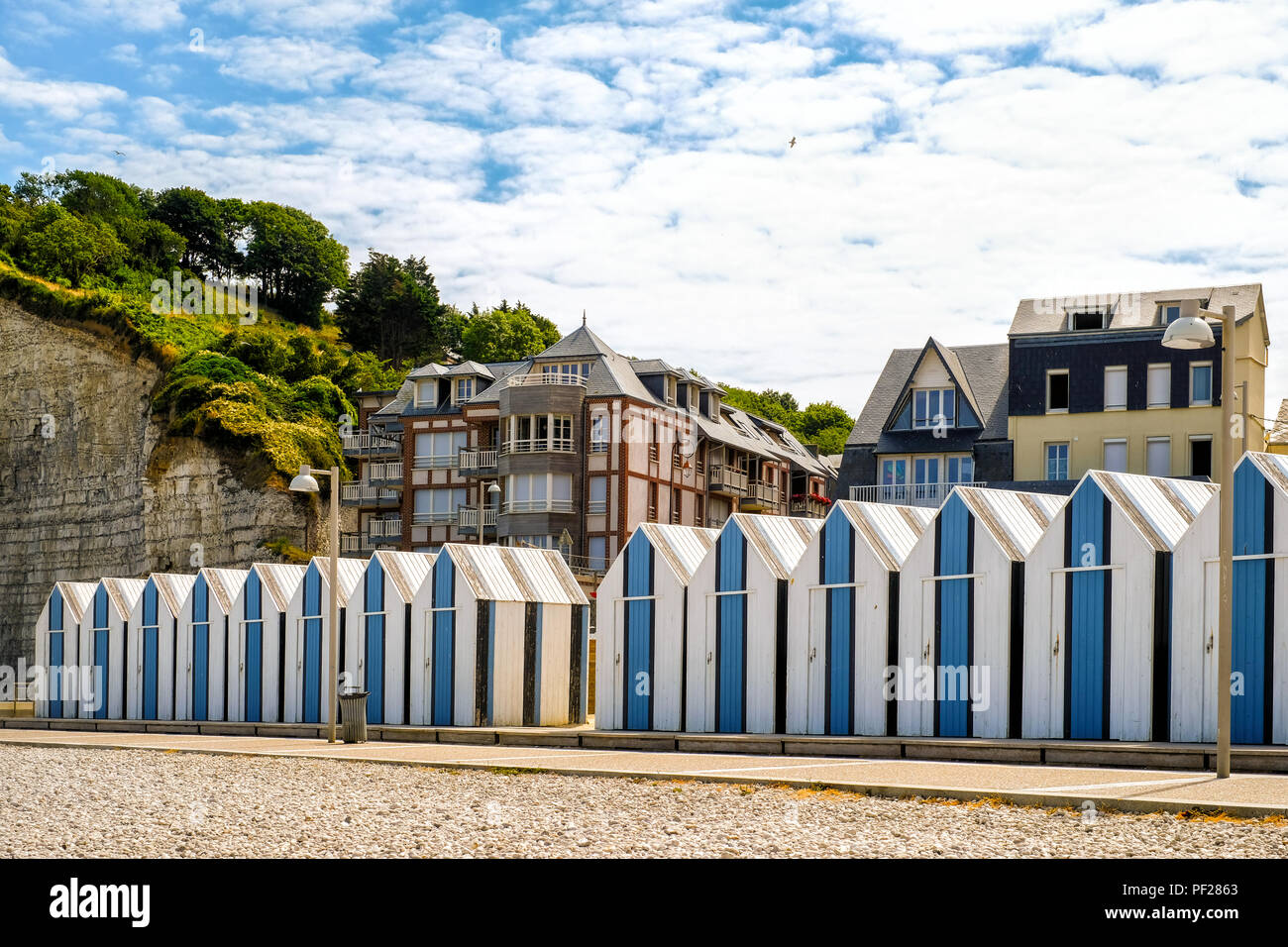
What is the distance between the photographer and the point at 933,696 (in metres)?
22.4

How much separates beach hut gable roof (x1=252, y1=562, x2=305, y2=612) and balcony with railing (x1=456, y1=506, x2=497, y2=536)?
24.5 meters

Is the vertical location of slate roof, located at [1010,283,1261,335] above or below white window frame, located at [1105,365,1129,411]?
above

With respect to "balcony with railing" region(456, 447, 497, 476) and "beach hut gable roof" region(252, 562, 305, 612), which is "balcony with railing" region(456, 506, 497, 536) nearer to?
"balcony with railing" region(456, 447, 497, 476)

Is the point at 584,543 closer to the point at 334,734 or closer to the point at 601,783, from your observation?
the point at 334,734

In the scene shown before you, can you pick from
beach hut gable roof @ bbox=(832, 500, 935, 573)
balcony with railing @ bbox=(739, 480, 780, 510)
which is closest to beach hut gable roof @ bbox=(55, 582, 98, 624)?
beach hut gable roof @ bbox=(832, 500, 935, 573)

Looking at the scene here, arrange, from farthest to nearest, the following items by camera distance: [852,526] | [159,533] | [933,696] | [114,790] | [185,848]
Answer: [159,533], [852,526], [933,696], [114,790], [185,848]

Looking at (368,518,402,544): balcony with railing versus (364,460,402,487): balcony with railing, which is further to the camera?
(364,460,402,487): balcony with railing

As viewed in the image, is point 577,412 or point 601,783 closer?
point 601,783

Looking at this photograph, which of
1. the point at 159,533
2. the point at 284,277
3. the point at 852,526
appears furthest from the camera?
the point at 284,277

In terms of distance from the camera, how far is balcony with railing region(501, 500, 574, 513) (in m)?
58.5

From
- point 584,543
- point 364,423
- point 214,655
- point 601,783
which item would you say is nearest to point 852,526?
point 601,783

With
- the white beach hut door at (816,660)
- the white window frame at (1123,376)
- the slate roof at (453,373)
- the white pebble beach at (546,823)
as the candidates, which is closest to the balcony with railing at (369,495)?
the slate roof at (453,373)

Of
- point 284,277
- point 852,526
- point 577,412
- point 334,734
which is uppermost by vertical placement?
point 284,277
